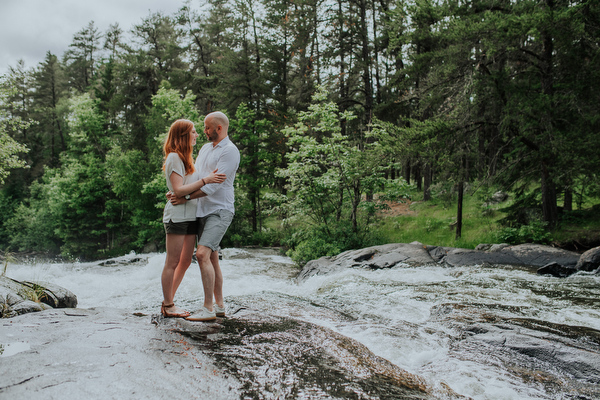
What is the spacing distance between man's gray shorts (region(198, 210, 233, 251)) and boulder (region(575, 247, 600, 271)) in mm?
9115

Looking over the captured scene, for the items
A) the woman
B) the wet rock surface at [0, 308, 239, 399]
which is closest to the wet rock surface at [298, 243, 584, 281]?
the woman

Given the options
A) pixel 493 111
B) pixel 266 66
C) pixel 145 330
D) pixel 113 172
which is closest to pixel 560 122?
pixel 493 111

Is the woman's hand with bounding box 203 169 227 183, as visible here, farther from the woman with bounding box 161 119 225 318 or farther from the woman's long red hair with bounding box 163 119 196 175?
the woman's long red hair with bounding box 163 119 196 175

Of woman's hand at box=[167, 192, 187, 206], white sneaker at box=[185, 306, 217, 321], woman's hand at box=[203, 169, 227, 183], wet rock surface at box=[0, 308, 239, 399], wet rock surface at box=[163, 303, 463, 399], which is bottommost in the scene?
wet rock surface at box=[163, 303, 463, 399]

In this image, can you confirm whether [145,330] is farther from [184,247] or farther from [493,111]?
[493,111]

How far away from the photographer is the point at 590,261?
873 cm

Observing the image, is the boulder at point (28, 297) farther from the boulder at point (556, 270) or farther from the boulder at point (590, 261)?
the boulder at point (590, 261)

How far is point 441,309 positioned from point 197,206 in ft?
12.5

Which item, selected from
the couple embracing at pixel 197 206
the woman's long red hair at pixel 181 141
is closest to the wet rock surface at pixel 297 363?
the couple embracing at pixel 197 206

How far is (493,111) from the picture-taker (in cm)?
1284

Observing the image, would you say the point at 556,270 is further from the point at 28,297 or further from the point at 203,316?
the point at 28,297

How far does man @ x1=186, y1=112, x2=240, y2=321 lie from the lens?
13.4ft

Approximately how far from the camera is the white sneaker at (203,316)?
404 centimetres

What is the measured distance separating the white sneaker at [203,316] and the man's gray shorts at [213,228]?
2.39 feet
